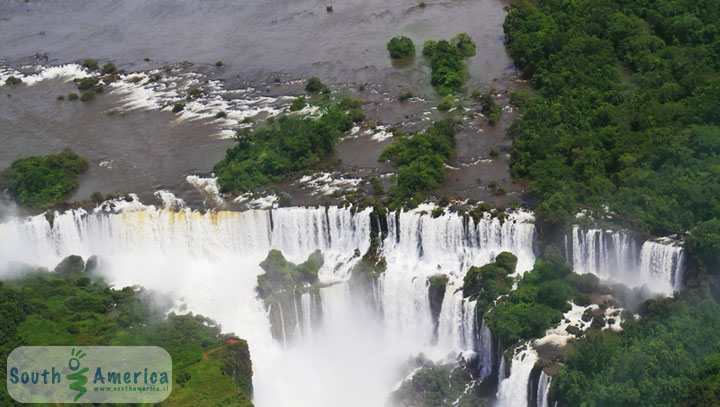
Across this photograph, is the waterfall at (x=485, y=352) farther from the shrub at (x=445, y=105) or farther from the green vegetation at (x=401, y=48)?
the green vegetation at (x=401, y=48)

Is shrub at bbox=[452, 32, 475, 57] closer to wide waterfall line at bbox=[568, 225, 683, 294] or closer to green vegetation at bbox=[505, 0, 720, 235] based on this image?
green vegetation at bbox=[505, 0, 720, 235]

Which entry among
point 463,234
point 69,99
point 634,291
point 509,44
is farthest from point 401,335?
point 69,99

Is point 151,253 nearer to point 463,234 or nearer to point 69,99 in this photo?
point 463,234

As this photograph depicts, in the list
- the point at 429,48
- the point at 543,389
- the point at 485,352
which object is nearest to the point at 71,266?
the point at 485,352

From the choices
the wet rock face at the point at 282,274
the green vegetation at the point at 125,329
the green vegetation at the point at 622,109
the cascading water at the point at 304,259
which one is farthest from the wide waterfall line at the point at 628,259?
the green vegetation at the point at 125,329

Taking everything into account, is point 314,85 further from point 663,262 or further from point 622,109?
point 663,262

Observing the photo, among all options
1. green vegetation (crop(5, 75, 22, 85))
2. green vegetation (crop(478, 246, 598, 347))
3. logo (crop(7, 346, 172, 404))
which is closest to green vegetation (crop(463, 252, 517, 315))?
green vegetation (crop(478, 246, 598, 347))
